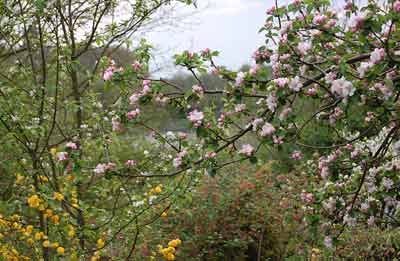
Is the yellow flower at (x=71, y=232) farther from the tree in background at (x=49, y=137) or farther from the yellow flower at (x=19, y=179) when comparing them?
the yellow flower at (x=19, y=179)

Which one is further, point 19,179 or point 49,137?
point 49,137

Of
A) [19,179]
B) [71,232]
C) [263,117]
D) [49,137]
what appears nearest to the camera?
[263,117]

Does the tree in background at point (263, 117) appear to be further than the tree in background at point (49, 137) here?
No

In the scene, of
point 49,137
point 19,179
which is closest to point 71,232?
point 19,179

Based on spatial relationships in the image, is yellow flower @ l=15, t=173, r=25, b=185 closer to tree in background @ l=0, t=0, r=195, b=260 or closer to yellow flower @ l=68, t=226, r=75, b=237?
tree in background @ l=0, t=0, r=195, b=260

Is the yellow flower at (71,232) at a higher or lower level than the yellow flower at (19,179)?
lower

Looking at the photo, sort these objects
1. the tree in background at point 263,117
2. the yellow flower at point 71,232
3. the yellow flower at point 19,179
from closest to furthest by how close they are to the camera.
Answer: the tree in background at point 263,117
the yellow flower at point 71,232
the yellow flower at point 19,179

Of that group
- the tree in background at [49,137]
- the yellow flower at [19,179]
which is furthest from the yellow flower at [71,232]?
the yellow flower at [19,179]

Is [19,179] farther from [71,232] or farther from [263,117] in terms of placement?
[263,117]

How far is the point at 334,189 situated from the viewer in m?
2.83

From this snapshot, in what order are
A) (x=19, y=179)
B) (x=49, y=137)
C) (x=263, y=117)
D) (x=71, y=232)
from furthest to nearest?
(x=49, y=137) → (x=19, y=179) → (x=71, y=232) → (x=263, y=117)

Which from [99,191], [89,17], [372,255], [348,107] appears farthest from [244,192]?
[348,107]

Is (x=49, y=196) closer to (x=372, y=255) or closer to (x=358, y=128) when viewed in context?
(x=358, y=128)

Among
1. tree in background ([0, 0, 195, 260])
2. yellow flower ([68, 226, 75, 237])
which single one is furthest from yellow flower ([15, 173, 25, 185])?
yellow flower ([68, 226, 75, 237])
